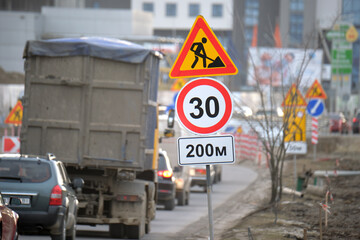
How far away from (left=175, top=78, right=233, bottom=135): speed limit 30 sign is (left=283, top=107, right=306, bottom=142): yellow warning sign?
1376cm

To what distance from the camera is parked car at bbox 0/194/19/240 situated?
11.0 m

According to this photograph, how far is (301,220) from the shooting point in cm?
1909

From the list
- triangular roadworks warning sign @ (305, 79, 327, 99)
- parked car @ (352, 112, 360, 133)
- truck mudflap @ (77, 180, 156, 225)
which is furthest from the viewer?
parked car @ (352, 112, 360, 133)

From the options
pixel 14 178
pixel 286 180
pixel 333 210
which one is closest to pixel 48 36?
pixel 286 180

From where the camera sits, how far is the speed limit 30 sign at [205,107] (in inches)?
394

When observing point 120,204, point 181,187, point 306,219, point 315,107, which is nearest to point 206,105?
point 120,204

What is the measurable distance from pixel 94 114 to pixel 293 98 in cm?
868

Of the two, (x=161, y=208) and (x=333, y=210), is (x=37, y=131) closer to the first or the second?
(x=333, y=210)

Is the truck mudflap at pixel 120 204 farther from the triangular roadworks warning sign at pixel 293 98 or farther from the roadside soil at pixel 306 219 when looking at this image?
the triangular roadworks warning sign at pixel 293 98

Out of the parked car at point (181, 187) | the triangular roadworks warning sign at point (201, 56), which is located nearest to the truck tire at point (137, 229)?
the triangular roadworks warning sign at point (201, 56)

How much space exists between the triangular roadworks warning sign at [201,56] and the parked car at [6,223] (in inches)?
105

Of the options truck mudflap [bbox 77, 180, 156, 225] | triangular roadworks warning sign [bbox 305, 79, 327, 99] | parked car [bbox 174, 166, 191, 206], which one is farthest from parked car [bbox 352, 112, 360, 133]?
truck mudflap [bbox 77, 180, 156, 225]

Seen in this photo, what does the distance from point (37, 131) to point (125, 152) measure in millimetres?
1601

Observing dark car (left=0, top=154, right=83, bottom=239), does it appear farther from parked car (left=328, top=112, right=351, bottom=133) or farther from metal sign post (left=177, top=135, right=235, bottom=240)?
parked car (left=328, top=112, right=351, bottom=133)
